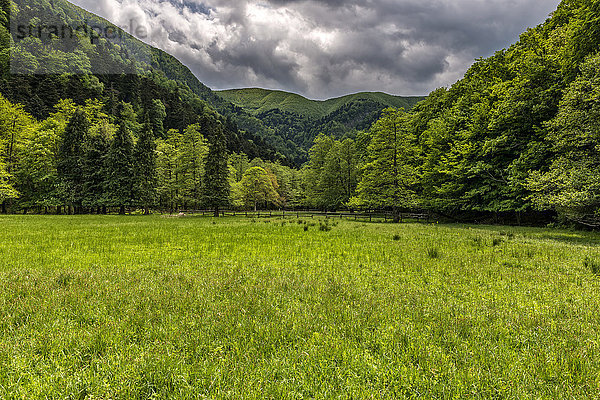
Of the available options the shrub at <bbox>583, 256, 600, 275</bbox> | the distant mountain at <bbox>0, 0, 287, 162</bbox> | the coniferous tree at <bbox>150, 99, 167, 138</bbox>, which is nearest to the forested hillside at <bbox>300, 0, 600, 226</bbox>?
the shrub at <bbox>583, 256, 600, 275</bbox>

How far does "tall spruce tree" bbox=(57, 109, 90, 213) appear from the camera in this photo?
Answer: 44.6 meters

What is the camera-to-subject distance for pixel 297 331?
3.88 m

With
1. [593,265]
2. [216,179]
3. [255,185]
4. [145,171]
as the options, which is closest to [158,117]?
[145,171]

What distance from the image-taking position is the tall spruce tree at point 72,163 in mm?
44631

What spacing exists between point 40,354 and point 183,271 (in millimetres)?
4234

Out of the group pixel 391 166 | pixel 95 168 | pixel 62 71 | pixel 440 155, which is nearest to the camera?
pixel 391 166

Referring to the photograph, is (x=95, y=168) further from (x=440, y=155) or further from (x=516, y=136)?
(x=516, y=136)

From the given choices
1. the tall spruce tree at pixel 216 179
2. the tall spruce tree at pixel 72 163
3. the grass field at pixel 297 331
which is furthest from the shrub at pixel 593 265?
the tall spruce tree at pixel 72 163

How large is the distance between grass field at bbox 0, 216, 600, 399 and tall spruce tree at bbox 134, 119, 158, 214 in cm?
4368

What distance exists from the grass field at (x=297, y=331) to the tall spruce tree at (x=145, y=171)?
43.7 meters

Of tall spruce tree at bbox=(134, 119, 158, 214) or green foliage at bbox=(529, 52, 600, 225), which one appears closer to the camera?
green foliage at bbox=(529, 52, 600, 225)

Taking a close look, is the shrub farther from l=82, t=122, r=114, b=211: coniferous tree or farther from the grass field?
l=82, t=122, r=114, b=211: coniferous tree

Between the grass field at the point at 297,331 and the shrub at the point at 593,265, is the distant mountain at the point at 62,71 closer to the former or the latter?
the grass field at the point at 297,331

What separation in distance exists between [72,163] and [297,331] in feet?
198
